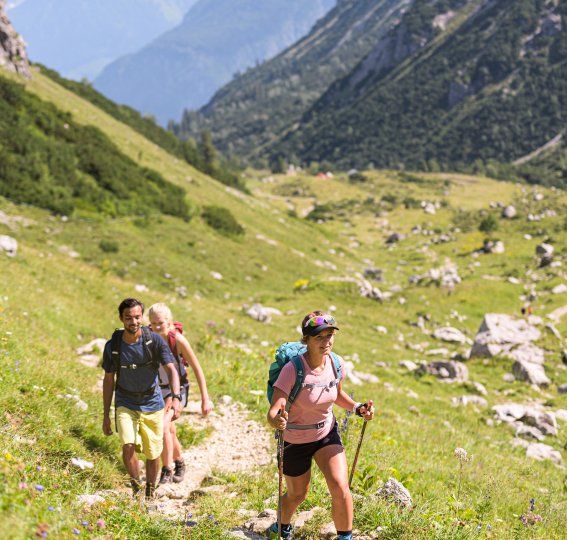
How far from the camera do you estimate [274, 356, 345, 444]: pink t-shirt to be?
477 cm

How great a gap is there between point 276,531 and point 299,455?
2.69 feet

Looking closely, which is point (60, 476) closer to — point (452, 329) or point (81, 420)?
point (81, 420)

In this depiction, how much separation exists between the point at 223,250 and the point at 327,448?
79.9ft

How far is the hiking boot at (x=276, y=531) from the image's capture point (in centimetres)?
494

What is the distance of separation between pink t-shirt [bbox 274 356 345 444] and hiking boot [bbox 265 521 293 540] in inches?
33.8

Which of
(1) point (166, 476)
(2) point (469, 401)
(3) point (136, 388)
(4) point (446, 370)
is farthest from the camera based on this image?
(4) point (446, 370)

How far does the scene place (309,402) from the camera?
486 cm

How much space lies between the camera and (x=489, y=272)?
118 ft

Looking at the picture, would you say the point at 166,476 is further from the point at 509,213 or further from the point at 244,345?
the point at 509,213

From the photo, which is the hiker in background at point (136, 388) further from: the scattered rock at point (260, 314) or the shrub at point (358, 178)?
the shrub at point (358, 178)

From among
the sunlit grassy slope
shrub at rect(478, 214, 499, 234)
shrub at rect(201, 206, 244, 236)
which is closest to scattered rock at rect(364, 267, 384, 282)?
the sunlit grassy slope

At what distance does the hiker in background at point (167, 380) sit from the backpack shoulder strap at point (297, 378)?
203cm

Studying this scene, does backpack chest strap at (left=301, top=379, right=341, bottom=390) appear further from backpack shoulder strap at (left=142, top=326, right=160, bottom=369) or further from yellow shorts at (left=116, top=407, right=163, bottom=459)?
yellow shorts at (left=116, top=407, right=163, bottom=459)

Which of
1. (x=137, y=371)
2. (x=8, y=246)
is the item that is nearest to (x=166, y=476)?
(x=137, y=371)
